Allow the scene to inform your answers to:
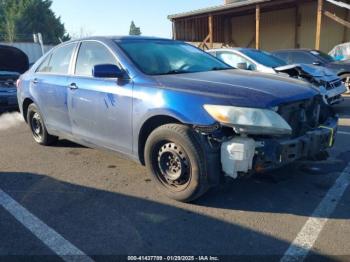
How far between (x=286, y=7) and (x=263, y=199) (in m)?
19.4

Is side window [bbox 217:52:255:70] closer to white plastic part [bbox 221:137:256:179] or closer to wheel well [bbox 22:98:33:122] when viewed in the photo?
wheel well [bbox 22:98:33:122]

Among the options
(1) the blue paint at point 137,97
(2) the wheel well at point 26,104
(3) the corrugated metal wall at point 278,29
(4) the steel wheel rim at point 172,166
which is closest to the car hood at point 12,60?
(2) the wheel well at point 26,104

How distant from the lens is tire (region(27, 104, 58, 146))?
608 cm

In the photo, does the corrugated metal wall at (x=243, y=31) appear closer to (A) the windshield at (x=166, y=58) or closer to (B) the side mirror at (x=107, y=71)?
(A) the windshield at (x=166, y=58)

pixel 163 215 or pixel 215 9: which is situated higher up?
pixel 215 9

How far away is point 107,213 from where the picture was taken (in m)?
3.74

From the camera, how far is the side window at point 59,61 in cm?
529

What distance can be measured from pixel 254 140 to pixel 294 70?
4436 mm

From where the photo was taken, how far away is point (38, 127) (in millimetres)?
6320

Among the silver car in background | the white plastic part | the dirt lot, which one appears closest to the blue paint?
the white plastic part

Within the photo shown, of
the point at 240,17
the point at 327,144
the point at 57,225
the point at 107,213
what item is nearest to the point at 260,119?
the point at 327,144

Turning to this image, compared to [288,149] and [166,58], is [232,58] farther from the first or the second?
[288,149]

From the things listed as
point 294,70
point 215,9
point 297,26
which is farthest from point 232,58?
point 297,26

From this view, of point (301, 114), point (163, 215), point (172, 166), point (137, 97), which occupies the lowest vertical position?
point (163, 215)
